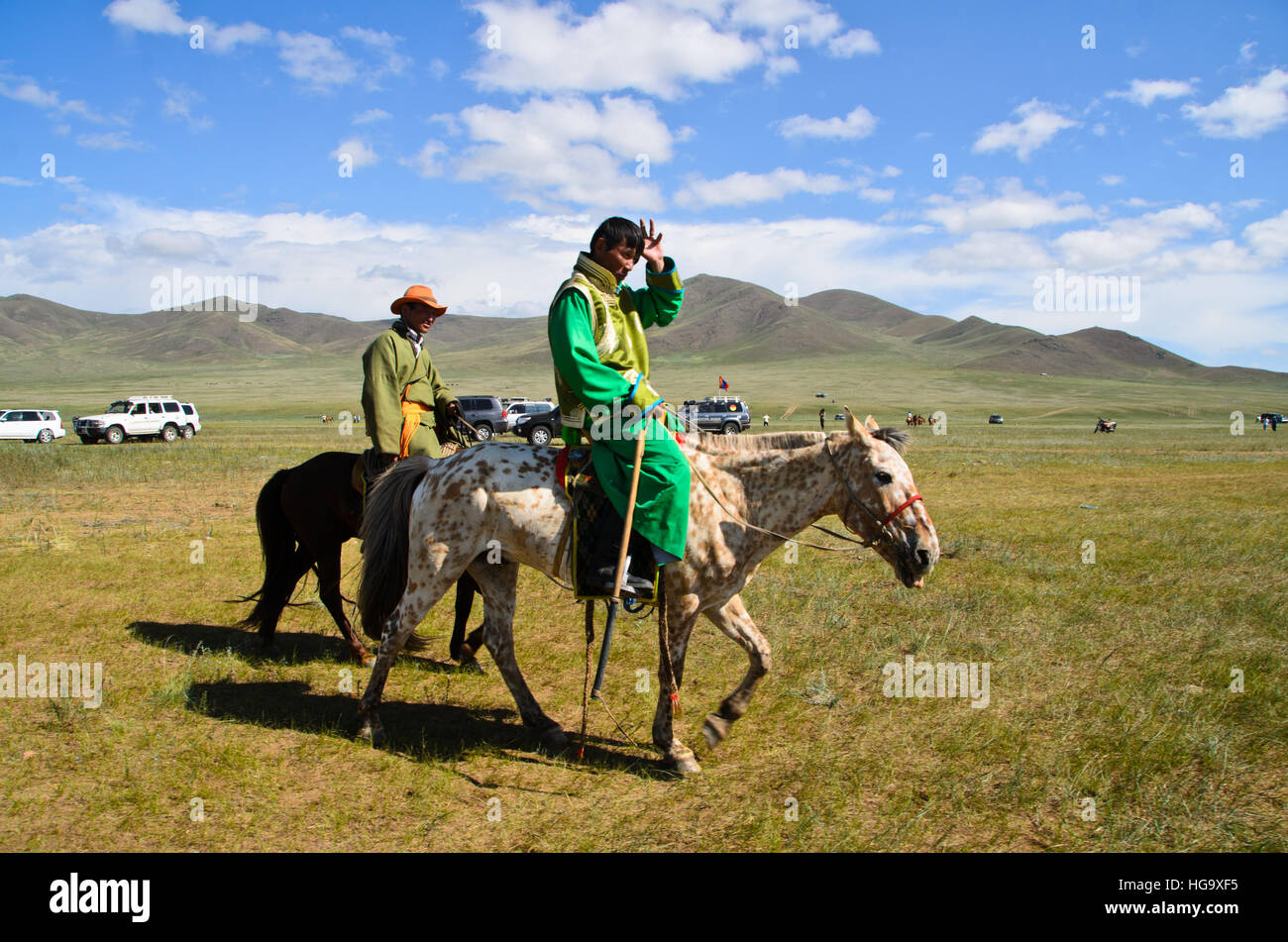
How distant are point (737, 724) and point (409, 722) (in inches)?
92.5

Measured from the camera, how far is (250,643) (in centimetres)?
695

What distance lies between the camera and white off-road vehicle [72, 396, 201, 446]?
33.5m

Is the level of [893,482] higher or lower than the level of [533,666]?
higher

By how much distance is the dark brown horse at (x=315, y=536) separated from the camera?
6562 mm

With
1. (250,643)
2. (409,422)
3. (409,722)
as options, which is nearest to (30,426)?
(250,643)

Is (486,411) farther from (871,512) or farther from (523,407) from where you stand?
(871,512)

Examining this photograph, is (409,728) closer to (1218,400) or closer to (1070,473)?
(1070,473)

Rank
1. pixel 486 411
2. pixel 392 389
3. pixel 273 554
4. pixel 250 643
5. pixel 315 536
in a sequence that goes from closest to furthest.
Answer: pixel 392 389 → pixel 315 536 → pixel 273 554 → pixel 250 643 → pixel 486 411

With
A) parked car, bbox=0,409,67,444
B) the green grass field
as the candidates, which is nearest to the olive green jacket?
the green grass field

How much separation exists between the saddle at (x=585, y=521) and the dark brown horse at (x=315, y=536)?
86.2 inches

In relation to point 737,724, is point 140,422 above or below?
above

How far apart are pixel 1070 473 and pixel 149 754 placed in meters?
21.4
